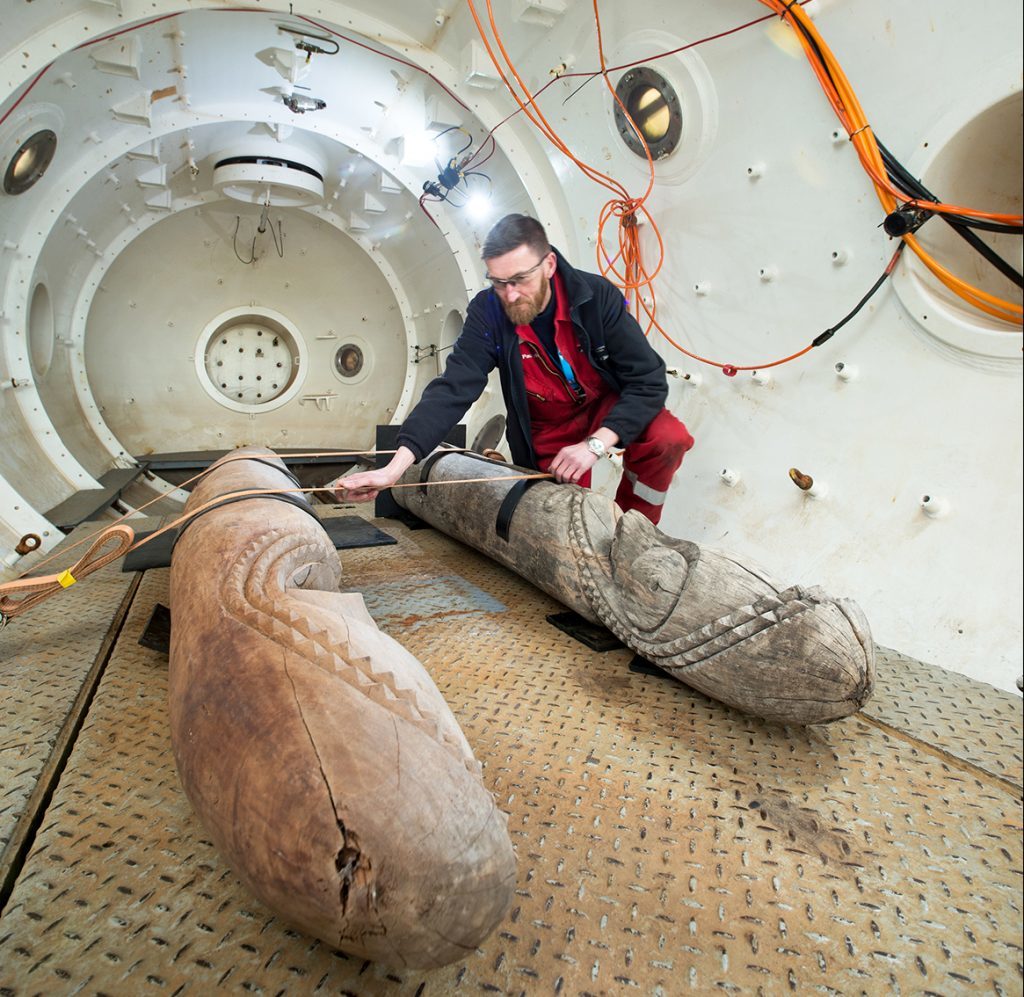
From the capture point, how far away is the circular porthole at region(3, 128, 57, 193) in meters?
2.86

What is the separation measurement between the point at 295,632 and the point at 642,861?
67cm

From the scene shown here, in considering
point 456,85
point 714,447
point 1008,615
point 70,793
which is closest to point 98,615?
point 70,793

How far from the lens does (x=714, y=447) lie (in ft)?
6.32

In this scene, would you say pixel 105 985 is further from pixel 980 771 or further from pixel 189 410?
pixel 189 410

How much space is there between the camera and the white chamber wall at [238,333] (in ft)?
16.1

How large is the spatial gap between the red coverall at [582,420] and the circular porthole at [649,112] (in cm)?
91

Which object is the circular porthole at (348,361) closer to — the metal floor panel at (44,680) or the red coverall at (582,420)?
the red coverall at (582,420)

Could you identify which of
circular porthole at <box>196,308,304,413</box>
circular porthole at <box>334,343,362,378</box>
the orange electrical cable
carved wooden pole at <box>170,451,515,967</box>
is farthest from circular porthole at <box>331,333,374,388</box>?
carved wooden pole at <box>170,451,515,967</box>

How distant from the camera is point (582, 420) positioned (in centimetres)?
257

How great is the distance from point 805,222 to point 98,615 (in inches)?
90.8

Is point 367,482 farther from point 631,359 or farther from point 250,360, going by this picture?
point 250,360

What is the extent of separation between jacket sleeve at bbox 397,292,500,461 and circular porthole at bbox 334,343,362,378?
3.70 meters

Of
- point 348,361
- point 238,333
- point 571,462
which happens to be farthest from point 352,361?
point 571,462

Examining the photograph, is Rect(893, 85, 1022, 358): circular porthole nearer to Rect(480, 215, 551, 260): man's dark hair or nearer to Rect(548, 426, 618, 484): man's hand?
Rect(548, 426, 618, 484): man's hand
